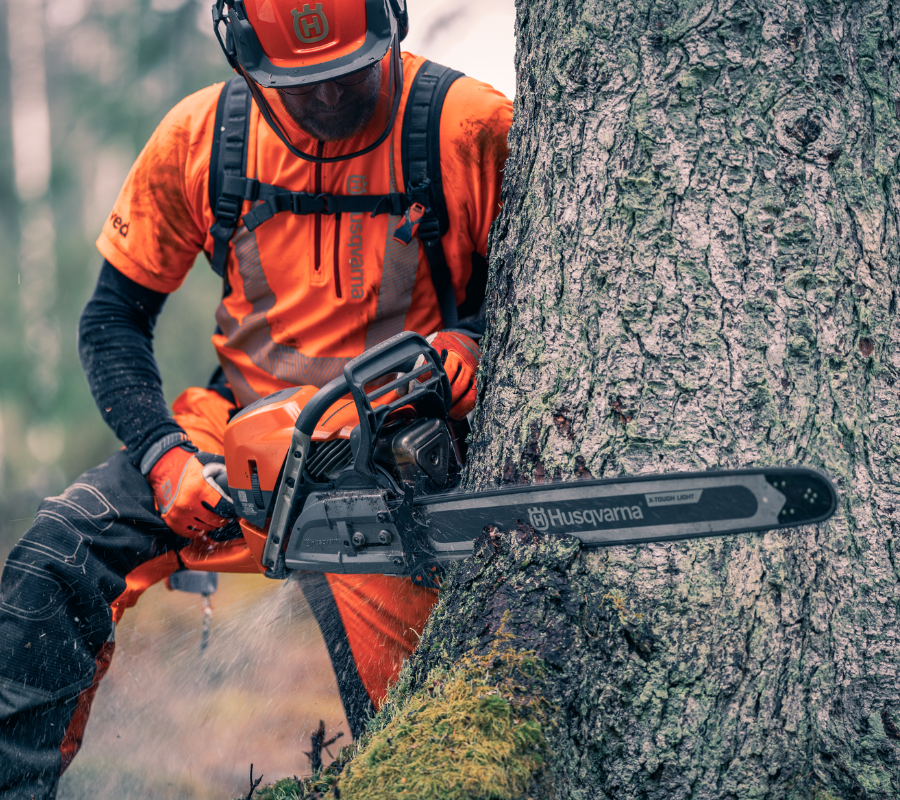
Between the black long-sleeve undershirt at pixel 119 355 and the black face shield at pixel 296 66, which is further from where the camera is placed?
the black long-sleeve undershirt at pixel 119 355

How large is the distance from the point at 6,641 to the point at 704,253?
207 cm

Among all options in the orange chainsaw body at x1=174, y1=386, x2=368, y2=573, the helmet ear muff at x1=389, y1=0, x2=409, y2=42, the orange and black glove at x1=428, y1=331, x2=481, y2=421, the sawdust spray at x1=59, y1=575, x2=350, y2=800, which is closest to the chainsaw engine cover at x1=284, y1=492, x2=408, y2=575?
the orange chainsaw body at x1=174, y1=386, x2=368, y2=573

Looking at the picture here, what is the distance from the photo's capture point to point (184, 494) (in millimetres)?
2008

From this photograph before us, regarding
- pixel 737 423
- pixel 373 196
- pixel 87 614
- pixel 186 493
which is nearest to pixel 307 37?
pixel 373 196

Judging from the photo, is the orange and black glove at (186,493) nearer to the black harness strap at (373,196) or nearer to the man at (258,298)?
the man at (258,298)

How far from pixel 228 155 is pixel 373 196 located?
0.47 metres

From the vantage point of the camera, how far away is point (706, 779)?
106 cm

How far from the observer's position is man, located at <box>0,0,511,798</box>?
1.83 m

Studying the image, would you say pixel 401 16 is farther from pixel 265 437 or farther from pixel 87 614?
pixel 87 614

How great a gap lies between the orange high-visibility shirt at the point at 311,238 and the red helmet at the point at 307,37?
237 millimetres

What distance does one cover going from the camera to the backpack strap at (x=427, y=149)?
1931 mm

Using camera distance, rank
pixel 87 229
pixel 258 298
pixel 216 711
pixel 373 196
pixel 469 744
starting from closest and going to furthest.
Result: pixel 469 744
pixel 373 196
pixel 258 298
pixel 216 711
pixel 87 229

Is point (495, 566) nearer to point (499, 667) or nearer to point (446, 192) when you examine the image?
point (499, 667)

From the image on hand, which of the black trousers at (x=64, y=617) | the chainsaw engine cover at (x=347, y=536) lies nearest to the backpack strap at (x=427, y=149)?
the chainsaw engine cover at (x=347, y=536)
